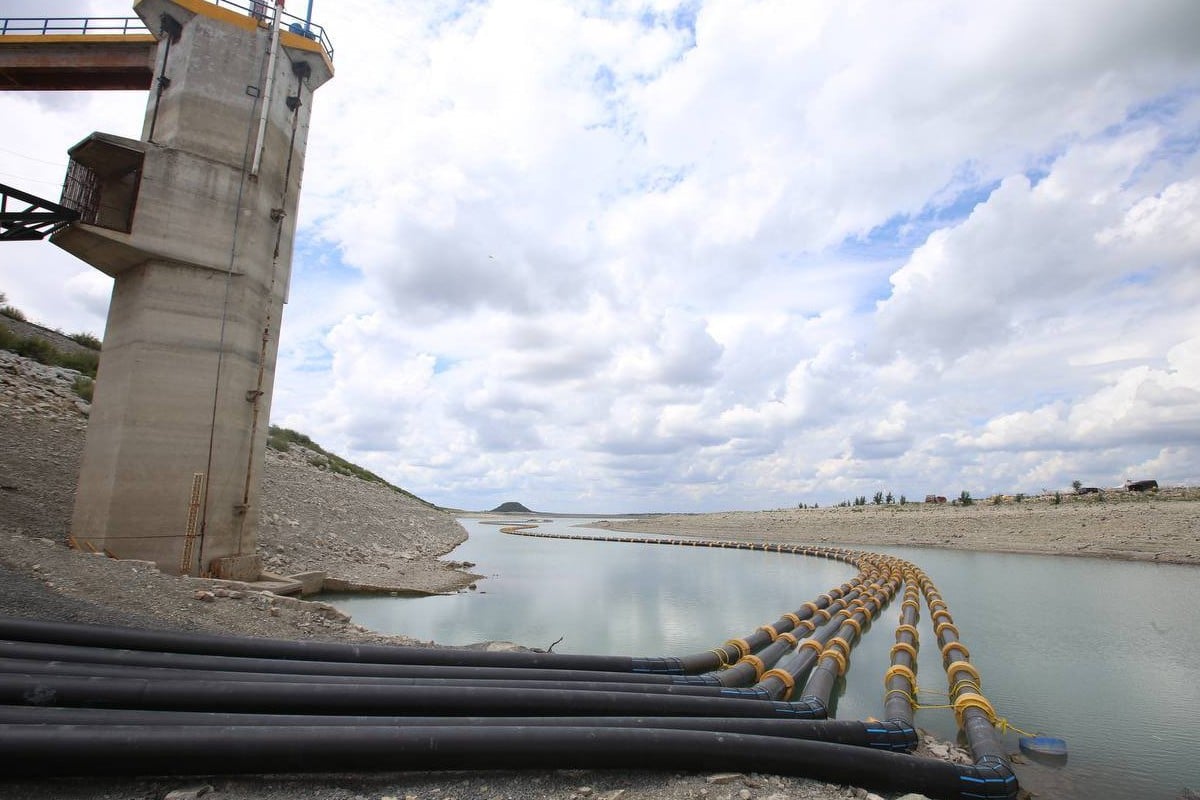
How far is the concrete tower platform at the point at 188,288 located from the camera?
11906mm

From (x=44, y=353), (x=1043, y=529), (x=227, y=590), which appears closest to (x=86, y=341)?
(x=44, y=353)

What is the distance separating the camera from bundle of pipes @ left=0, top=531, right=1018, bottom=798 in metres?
4.01

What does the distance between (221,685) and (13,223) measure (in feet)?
41.9

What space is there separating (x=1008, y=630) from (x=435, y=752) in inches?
611

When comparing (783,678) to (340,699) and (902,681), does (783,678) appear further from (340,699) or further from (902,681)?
(340,699)

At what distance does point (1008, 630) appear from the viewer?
49.3ft

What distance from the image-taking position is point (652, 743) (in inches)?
184

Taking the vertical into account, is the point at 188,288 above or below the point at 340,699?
above

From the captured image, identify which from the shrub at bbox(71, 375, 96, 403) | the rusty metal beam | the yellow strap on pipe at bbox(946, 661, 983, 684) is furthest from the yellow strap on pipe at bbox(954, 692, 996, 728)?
the shrub at bbox(71, 375, 96, 403)

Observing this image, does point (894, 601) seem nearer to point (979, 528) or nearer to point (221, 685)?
point (221, 685)

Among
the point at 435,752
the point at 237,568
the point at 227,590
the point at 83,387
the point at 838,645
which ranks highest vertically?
the point at 83,387

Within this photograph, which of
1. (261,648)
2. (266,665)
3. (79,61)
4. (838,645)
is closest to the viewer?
(266,665)

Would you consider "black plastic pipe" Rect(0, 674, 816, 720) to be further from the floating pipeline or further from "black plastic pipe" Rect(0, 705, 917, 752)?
the floating pipeline

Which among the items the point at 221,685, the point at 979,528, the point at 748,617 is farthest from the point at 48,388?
the point at 979,528
